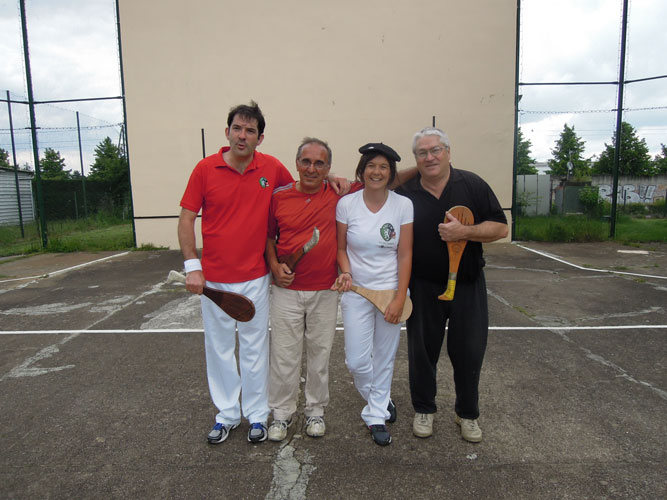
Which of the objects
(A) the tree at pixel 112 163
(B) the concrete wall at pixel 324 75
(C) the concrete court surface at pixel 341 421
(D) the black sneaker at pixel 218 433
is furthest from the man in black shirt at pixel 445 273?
(A) the tree at pixel 112 163

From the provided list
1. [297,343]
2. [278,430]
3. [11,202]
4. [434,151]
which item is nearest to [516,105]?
[434,151]

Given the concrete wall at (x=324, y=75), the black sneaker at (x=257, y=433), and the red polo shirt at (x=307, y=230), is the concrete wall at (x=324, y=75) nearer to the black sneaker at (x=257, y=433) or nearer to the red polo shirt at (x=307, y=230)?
the red polo shirt at (x=307, y=230)

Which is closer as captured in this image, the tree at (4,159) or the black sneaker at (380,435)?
the black sneaker at (380,435)

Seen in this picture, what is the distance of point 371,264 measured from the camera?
266 centimetres

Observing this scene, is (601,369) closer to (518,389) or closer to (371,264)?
(518,389)

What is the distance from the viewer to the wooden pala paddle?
2.58 m

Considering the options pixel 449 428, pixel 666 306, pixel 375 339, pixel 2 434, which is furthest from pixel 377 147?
pixel 666 306

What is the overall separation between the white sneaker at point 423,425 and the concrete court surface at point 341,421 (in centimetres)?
5

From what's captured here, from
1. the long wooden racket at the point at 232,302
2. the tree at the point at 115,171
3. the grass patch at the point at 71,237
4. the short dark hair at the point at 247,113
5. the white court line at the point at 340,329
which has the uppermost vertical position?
the tree at the point at 115,171

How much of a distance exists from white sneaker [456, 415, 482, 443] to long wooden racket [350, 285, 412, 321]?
785 mm

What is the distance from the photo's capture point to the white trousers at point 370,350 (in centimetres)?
267

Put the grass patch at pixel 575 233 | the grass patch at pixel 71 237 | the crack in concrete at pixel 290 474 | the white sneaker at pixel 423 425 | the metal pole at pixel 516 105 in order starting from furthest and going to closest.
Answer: the grass patch at pixel 71 237
the grass patch at pixel 575 233
the metal pole at pixel 516 105
the white sneaker at pixel 423 425
the crack in concrete at pixel 290 474

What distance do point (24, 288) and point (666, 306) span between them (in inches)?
373

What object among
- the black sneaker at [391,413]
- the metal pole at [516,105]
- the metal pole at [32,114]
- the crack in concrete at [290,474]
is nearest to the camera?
the crack in concrete at [290,474]
